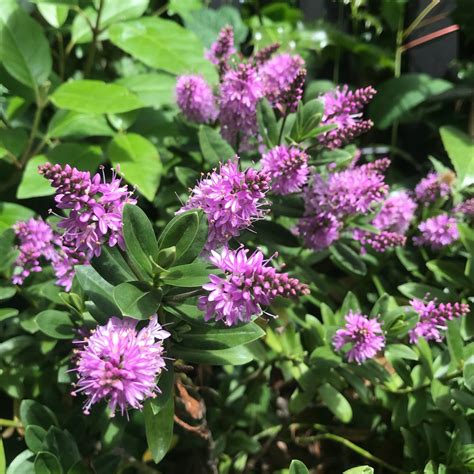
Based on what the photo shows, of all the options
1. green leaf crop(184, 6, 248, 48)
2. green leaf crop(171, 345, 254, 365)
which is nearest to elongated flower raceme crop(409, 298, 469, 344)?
green leaf crop(171, 345, 254, 365)

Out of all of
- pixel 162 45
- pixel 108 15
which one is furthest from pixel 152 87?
pixel 108 15

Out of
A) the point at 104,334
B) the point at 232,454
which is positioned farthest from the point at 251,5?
the point at 104,334

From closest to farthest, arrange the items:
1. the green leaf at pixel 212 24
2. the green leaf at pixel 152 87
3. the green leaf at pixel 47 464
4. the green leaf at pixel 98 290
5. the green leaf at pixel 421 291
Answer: the green leaf at pixel 98 290
the green leaf at pixel 47 464
the green leaf at pixel 421 291
the green leaf at pixel 152 87
the green leaf at pixel 212 24

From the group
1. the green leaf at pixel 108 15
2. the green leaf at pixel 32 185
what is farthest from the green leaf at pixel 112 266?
the green leaf at pixel 108 15

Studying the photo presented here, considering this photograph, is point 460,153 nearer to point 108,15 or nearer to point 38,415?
point 108,15

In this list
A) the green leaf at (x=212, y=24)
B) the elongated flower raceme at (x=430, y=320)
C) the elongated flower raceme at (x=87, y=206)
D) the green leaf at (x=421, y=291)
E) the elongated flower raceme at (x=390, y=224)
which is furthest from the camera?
the green leaf at (x=212, y=24)

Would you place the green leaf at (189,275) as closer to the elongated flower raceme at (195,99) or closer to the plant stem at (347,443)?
the elongated flower raceme at (195,99)

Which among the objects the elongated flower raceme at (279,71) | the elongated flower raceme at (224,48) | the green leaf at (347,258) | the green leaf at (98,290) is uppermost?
the elongated flower raceme at (224,48)
